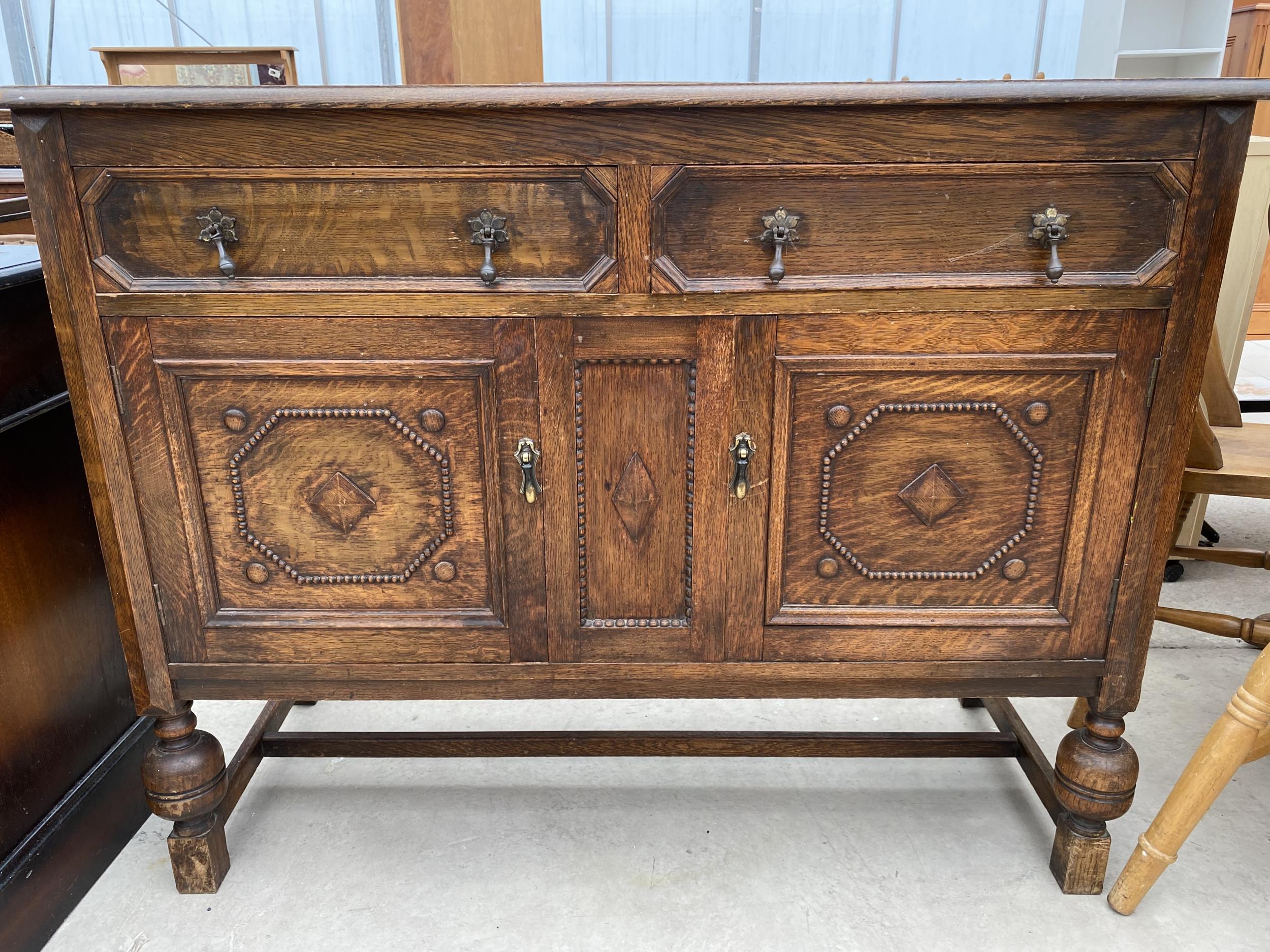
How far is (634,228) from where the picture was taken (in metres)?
1.35

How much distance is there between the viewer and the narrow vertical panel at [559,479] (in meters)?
1.41

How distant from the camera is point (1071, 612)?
156cm

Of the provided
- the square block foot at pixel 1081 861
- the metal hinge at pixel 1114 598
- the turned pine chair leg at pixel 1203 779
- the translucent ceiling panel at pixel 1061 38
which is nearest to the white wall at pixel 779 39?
the translucent ceiling panel at pixel 1061 38

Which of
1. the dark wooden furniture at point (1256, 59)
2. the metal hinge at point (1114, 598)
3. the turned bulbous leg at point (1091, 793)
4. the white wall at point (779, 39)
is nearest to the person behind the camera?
the metal hinge at point (1114, 598)

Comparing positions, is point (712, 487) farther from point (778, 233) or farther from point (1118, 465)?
point (1118, 465)

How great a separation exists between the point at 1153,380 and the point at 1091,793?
79 cm

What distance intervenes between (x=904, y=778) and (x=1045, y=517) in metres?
0.87

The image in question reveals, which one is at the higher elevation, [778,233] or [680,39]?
[680,39]

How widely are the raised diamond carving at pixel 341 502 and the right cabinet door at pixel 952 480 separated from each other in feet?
2.29

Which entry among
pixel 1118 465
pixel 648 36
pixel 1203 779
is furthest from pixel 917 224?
pixel 648 36

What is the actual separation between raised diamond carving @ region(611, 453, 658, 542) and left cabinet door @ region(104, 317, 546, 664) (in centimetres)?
15

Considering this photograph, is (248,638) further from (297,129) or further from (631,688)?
(297,129)

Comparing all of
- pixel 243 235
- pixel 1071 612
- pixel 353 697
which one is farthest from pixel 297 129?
pixel 1071 612

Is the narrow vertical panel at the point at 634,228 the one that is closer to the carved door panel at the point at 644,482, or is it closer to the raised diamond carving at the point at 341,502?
the carved door panel at the point at 644,482
